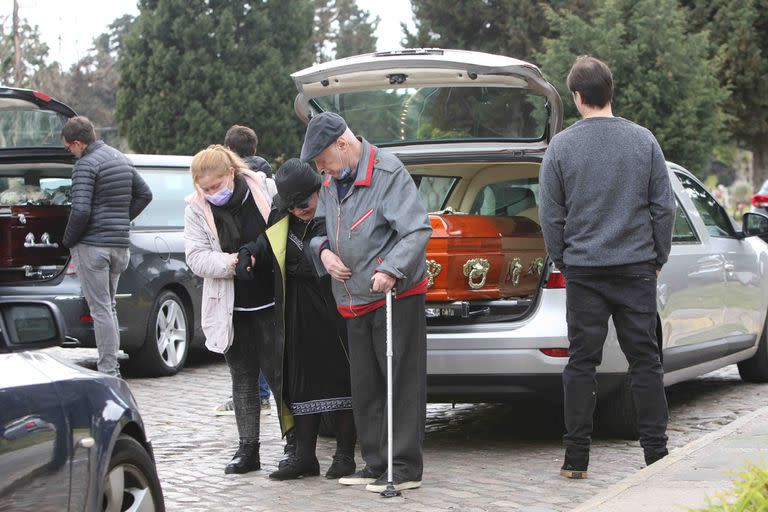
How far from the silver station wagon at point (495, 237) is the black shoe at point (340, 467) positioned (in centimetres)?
66

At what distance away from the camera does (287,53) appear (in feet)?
142

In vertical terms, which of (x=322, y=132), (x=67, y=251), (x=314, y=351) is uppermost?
(x=322, y=132)

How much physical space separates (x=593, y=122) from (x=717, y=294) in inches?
106

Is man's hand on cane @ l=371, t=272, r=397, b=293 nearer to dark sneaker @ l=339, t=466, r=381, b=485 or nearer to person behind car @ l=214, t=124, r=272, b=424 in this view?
dark sneaker @ l=339, t=466, r=381, b=485

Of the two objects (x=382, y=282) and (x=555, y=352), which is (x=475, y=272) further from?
(x=382, y=282)

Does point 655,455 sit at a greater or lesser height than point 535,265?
lesser

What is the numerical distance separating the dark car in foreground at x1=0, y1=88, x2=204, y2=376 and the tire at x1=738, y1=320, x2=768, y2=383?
14.9 feet

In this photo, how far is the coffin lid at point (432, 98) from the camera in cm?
729

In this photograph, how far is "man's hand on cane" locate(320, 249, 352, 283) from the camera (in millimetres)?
6223

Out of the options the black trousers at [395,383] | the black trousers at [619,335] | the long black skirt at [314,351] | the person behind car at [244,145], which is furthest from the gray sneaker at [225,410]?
the black trousers at [619,335]

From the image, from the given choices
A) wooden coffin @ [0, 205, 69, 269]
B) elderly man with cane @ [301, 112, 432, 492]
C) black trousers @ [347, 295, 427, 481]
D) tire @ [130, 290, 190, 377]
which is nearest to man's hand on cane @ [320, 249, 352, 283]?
elderly man with cane @ [301, 112, 432, 492]

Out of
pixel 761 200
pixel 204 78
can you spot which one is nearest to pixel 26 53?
pixel 204 78

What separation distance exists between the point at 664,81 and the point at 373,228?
64.9 feet

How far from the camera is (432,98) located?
7.79 meters
